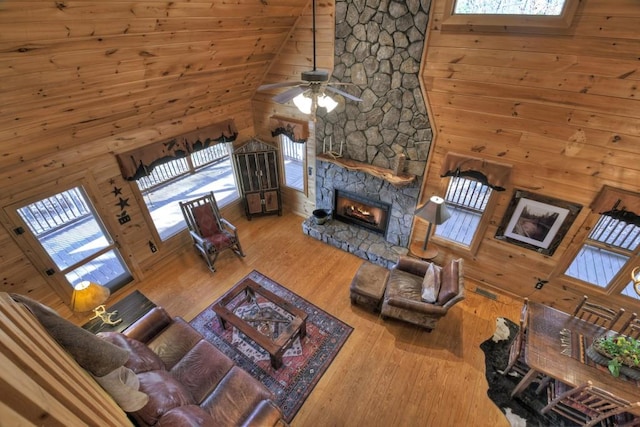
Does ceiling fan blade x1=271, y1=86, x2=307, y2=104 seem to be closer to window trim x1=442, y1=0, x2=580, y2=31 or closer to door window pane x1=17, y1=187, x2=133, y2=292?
window trim x1=442, y1=0, x2=580, y2=31

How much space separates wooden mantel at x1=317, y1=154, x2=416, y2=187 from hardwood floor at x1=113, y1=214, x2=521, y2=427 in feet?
5.18

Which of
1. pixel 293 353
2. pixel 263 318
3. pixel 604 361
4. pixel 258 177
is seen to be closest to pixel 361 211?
pixel 258 177

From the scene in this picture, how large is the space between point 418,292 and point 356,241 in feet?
4.91

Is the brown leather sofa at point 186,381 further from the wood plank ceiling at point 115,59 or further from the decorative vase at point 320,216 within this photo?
the decorative vase at point 320,216

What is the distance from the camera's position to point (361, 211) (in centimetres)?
528

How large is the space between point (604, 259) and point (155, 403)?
6516 millimetres

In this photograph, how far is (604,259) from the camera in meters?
→ 4.75

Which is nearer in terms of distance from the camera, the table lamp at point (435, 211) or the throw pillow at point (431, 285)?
the throw pillow at point (431, 285)

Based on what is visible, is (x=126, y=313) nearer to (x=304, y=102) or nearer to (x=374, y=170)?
(x=304, y=102)

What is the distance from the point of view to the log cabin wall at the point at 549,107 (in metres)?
2.68

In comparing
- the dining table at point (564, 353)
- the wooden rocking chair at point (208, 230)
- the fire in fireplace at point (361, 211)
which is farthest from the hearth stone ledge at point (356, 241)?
the dining table at point (564, 353)

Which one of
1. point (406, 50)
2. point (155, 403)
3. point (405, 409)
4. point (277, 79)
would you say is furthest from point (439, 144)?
point (155, 403)

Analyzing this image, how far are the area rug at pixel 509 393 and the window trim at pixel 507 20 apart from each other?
11.8 feet

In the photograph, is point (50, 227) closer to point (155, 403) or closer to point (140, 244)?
point (140, 244)
